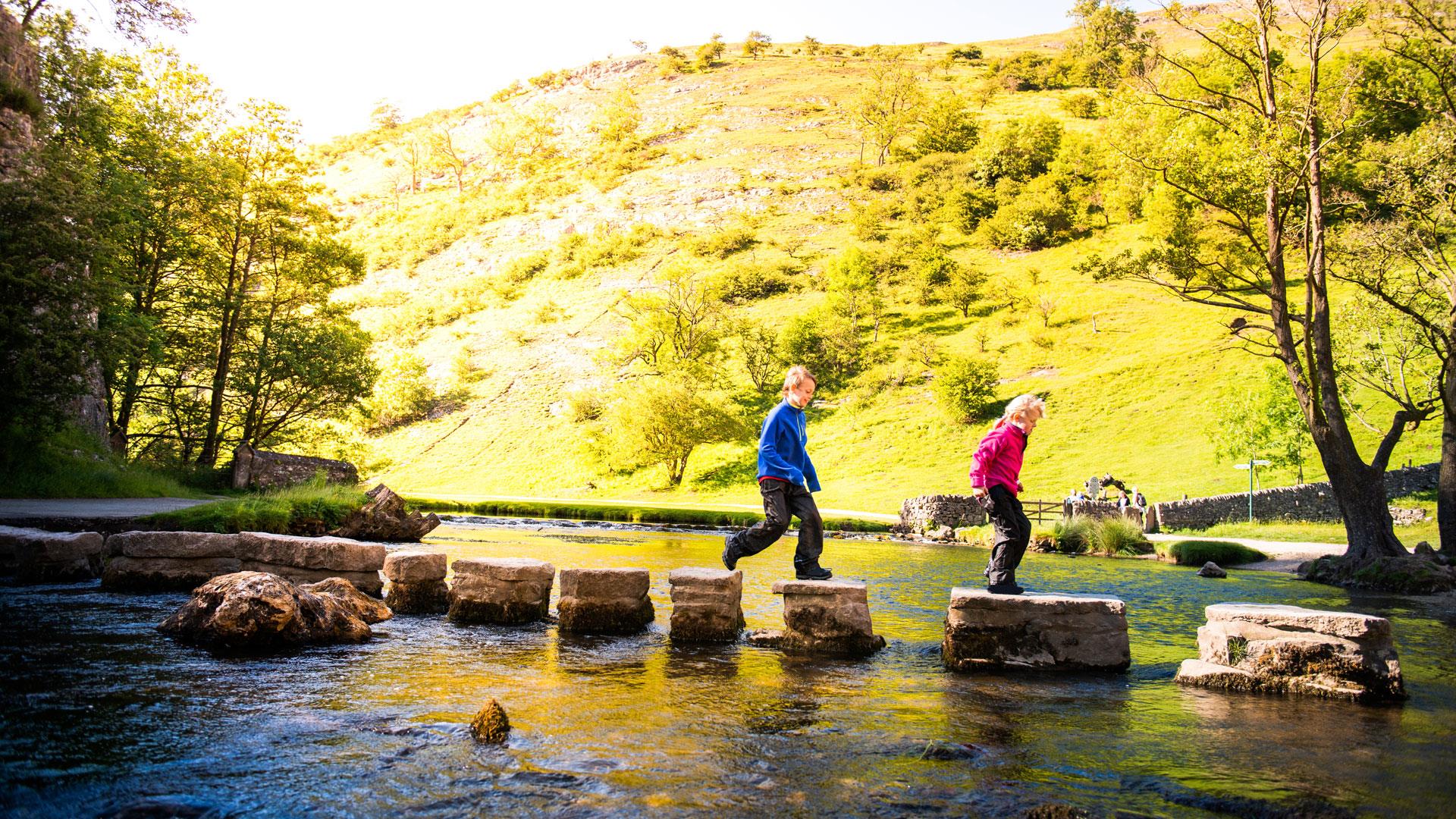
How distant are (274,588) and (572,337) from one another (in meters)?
80.2

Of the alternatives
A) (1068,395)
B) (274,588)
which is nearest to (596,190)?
(1068,395)

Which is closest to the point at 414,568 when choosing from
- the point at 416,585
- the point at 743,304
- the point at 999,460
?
the point at 416,585

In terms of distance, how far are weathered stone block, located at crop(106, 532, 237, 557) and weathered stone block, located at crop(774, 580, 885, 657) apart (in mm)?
7524

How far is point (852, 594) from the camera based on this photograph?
27.7ft

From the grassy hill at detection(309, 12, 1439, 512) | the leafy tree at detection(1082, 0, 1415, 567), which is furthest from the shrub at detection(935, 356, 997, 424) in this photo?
the leafy tree at detection(1082, 0, 1415, 567)

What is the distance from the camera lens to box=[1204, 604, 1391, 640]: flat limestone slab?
267 inches

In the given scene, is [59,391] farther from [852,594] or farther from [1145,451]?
[1145,451]

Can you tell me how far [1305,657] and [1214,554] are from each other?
19.0 metres

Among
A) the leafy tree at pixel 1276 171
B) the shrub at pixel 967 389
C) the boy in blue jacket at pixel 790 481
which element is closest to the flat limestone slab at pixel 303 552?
the boy in blue jacket at pixel 790 481

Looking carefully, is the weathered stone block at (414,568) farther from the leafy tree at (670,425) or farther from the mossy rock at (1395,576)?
the leafy tree at (670,425)

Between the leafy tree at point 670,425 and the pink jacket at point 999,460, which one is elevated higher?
the leafy tree at point 670,425

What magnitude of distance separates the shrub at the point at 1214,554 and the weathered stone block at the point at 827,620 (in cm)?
1898

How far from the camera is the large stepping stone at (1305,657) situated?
22.1ft

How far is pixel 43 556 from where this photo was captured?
10.5 meters
